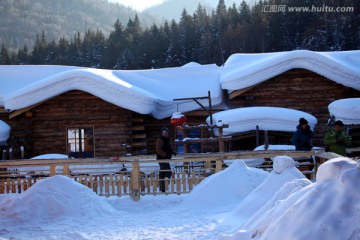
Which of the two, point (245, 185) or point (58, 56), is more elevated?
point (58, 56)

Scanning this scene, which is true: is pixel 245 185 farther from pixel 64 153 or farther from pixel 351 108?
pixel 64 153

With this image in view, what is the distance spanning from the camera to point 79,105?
20.5 m

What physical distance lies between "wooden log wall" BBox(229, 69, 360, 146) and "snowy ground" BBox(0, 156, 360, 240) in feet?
32.8

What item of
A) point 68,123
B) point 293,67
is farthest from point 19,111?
point 293,67

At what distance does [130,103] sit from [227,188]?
31.5ft

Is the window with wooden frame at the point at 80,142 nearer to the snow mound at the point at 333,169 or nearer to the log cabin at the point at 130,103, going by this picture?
the log cabin at the point at 130,103

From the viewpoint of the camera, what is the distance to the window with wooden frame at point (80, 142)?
20.3 m

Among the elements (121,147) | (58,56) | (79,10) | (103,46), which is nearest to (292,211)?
(121,147)

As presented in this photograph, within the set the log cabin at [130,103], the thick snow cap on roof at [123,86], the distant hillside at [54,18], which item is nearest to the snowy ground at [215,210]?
the thick snow cap on roof at [123,86]

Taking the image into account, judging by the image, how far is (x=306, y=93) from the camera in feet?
67.5

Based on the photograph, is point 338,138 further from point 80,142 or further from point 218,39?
point 218,39

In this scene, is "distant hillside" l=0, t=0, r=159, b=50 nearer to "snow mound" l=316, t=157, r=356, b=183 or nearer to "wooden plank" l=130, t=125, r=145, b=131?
"wooden plank" l=130, t=125, r=145, b=131

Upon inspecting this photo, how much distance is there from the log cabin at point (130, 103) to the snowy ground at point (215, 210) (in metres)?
8.41

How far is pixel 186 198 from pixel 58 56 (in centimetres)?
8077
